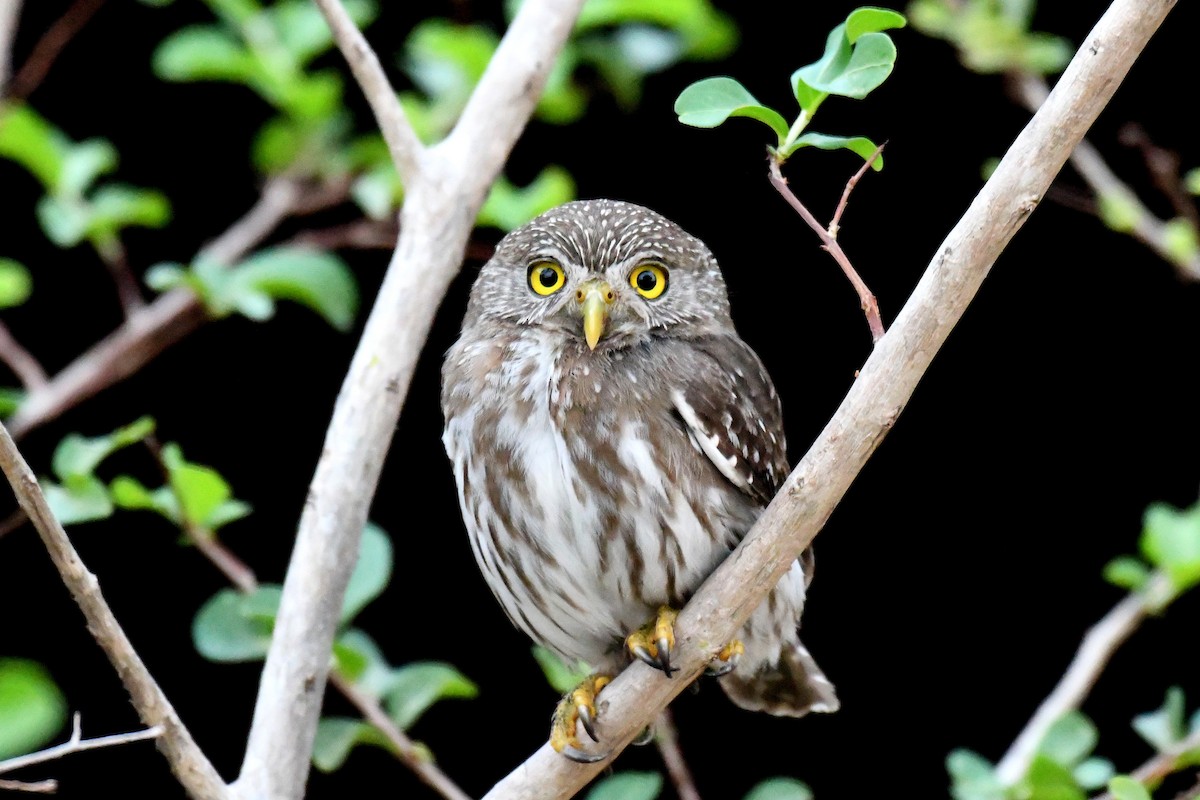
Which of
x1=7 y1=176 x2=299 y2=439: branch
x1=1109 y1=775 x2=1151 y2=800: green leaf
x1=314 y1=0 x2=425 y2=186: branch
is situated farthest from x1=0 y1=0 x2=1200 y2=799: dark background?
x1=1109 y1=775 x2=1151 y2=800: green leaf

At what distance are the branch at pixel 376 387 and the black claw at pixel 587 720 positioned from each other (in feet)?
1.64

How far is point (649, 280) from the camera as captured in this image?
2.83m

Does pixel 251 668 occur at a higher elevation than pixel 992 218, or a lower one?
lower

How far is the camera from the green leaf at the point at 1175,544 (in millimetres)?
3406

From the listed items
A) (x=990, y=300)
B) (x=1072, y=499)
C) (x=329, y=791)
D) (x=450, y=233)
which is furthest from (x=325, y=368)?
(x=1072, y=499)

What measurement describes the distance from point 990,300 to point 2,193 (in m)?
3.15

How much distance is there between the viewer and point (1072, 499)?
452 cm

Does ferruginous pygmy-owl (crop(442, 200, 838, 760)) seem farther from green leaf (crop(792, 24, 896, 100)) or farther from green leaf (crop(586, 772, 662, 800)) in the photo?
green leaf (crop(792, 24, 896, 100))

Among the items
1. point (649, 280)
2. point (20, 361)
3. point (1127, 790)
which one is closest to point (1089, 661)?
point (1127, 790)

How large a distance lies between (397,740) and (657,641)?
87 cm

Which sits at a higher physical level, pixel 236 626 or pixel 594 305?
pixel 594 305

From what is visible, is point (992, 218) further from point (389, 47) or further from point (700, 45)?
point (389, 47)

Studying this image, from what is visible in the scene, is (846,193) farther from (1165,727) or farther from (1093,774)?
(1165,727)

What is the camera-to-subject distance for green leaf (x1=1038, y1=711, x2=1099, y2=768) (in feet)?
10.1
